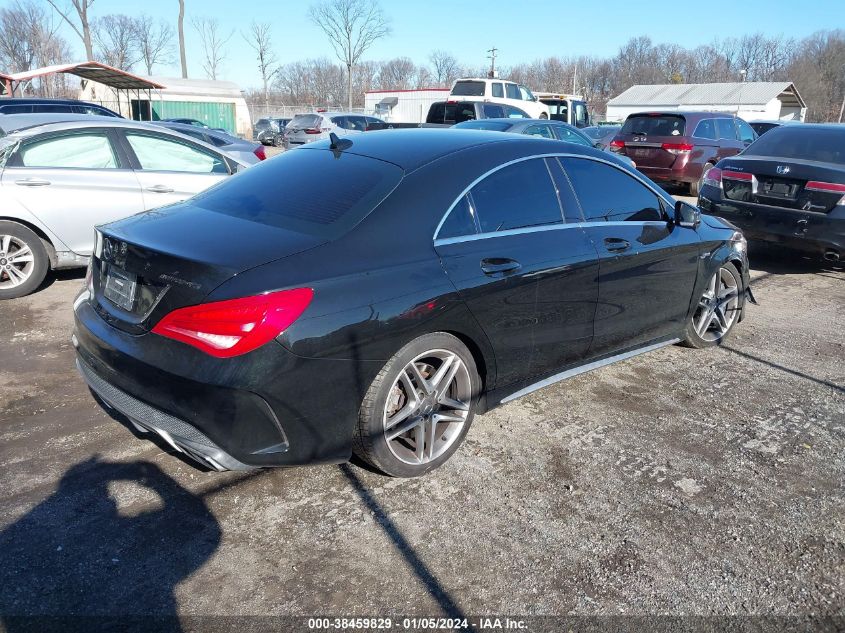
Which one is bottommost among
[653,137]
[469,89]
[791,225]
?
[791,225]

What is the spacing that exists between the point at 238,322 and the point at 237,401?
1.01 ft

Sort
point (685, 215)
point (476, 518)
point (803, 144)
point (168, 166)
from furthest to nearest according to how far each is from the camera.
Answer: point (803, 144) < point (168, 166) < point (685, 215) < point (476, 518)

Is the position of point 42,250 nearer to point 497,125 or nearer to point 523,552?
point 523,552

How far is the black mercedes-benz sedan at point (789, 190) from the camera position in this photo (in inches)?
267

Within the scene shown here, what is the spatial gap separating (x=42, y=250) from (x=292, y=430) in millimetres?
4515

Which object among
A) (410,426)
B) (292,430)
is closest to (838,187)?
(410,426)

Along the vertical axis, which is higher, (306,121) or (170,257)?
(306,121)

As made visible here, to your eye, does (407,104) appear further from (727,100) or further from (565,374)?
(565,374)

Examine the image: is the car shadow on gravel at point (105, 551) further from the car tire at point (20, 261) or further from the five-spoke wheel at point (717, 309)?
the five-spoke wheel at point (717, 309)

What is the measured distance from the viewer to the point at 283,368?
264cm

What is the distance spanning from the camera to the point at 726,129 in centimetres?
1448

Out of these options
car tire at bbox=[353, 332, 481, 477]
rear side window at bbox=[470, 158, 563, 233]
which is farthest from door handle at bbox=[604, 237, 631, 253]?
car tire at bbox=[353, 332, 481, 477]

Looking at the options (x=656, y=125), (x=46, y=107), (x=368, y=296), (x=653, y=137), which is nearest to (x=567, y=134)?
(x=653, y=137)

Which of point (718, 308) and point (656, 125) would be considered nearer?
point (718, 308)
